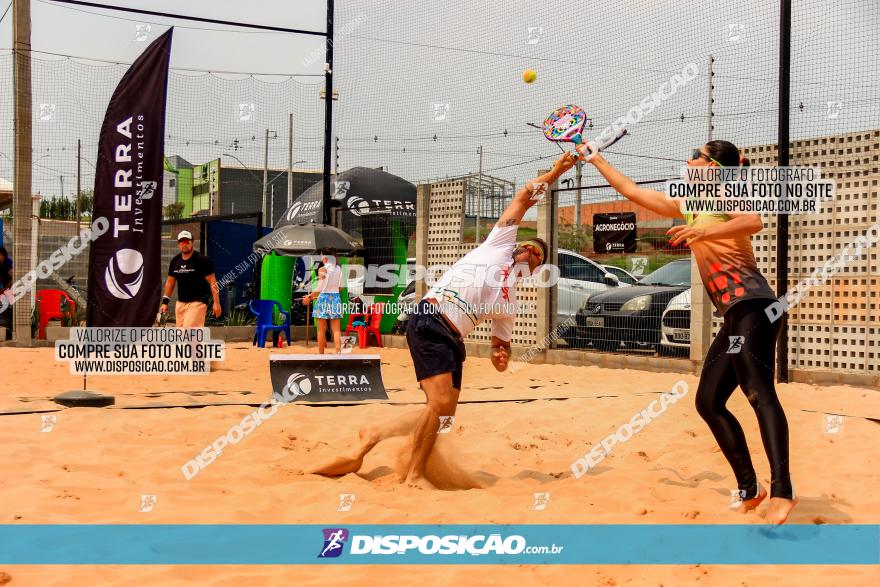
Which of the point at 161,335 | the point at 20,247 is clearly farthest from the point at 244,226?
the point at 161,335

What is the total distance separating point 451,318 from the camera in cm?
477

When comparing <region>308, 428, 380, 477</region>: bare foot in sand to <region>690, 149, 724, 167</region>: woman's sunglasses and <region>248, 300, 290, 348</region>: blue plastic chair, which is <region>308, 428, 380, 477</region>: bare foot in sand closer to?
<region>690, 149, 724, 167</region>: woman's sunglasses

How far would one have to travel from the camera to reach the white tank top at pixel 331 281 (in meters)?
12.3

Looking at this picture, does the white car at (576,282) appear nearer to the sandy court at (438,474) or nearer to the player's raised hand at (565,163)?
the sandy court at (438,474)

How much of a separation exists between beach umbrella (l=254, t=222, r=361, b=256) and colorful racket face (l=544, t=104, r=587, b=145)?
386 inches

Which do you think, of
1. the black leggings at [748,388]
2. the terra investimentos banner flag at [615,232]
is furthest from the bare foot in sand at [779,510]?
the terra investimentos banner flag at [615,232]

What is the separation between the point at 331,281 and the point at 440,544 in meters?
8.98

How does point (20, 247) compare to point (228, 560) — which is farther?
point (20, 247)

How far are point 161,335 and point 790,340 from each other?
8.16m

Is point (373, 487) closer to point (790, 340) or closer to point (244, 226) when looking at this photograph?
point (790, 340)

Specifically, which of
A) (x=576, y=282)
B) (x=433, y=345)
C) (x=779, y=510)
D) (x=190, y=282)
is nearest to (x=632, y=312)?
(x=576, y=282)

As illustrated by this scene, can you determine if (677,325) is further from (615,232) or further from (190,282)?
(190,282)

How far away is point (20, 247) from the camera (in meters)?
12.8

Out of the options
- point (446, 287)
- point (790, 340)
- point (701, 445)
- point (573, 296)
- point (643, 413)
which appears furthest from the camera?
point (573, 296)
